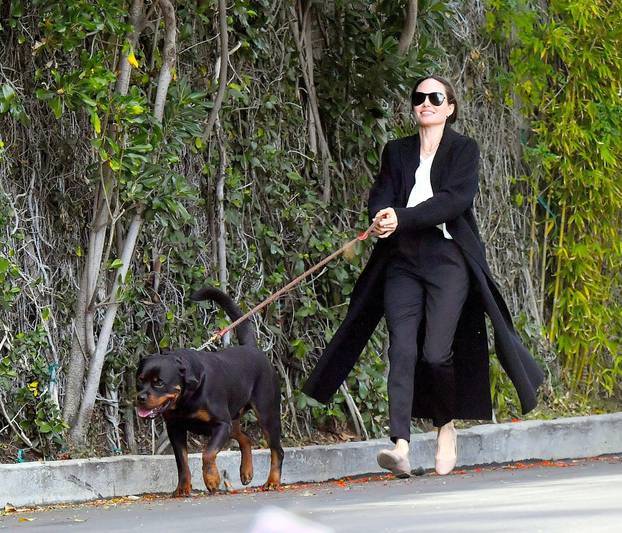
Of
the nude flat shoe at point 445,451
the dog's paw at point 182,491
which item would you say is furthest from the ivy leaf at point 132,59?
the nude flat shoe at point 445,451

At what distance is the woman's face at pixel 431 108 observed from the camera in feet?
24.3

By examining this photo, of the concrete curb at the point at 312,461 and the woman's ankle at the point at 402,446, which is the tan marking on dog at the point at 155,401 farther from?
the woman's ankle at the point at 402,446

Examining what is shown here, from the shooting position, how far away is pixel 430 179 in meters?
7.38

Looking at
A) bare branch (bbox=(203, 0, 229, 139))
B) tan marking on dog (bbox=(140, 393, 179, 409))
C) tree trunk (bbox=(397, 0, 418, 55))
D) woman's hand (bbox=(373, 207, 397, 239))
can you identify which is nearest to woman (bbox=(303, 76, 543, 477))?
woman's hand (bbox=(373, 207, 397, 239))

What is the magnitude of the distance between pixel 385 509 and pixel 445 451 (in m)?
1.59

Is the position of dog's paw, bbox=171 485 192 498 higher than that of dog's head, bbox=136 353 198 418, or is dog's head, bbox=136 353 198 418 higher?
dog's head, bbox=136 353 198 418

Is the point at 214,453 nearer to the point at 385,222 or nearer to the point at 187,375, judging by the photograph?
the point at 187,375

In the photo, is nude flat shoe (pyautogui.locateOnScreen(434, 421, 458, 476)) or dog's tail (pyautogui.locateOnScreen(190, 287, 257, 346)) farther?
dog's tail (pyautogui.locateOnScreen(190, 287, 257, 346))

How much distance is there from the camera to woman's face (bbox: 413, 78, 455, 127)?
7.41m

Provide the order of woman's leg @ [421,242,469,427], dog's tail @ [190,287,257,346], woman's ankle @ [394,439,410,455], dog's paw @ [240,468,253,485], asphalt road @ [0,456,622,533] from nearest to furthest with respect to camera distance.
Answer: asphalt road @ [0,456,622,533], woman's ankle @ [394,439,410,455], woman's leg @ [421,242,469,427], dog's paw @ [240,468,253,485], dog's tail @ [190,287,257,346]

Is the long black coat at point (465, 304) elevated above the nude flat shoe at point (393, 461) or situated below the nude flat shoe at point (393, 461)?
above

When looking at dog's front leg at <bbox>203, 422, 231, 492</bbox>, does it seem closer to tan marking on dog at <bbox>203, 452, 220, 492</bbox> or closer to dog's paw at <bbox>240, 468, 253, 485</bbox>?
tan marking on dog at <bbox>203, 452, 220, 492</bbox>

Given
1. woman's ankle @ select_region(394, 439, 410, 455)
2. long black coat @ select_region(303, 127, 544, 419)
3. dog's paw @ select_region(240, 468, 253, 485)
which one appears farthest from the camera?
dog's paw @ select_region(240, 468, 253, 485)

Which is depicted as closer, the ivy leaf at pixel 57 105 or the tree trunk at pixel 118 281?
the ivy leaf at pixel 57 105
